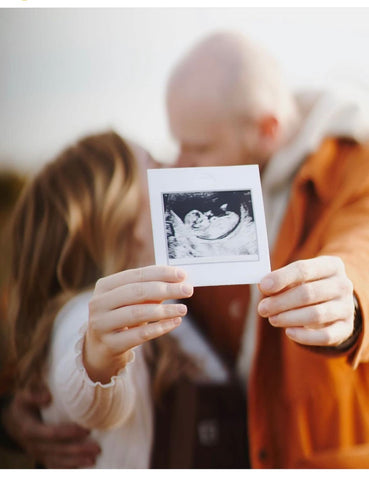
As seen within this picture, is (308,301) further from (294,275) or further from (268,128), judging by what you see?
(268,128)

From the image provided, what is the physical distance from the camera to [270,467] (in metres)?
1.31

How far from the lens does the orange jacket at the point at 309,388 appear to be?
130 cm

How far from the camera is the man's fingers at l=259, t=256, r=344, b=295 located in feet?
2.95

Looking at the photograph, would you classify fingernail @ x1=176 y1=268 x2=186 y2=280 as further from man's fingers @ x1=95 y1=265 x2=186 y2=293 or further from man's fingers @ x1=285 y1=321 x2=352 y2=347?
man's fingers @ x1=285 y1=321 x2=352 y2=347

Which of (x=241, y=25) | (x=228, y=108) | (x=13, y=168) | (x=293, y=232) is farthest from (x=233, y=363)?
(x=241, y=25)

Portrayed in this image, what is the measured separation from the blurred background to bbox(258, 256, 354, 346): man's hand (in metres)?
0.64

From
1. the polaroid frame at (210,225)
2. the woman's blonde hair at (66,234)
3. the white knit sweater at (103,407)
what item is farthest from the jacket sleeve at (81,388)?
the polaroid frame at (210,225)

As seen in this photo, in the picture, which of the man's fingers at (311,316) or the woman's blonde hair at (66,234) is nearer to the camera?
the man's fingers at (311,316)

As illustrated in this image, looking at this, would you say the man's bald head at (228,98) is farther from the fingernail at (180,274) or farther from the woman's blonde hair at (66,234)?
the fingernail at (180,274)

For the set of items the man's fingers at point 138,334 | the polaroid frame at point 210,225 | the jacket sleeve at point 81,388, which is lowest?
the jacket sleeve at point 81,388

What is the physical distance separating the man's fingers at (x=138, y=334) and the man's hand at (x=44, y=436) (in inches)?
17.3

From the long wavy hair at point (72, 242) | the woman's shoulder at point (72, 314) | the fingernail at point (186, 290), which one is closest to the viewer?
the fingernail at point (186, 290)

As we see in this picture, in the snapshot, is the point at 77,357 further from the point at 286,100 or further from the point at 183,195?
the point at 286,100

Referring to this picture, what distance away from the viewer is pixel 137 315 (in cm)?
92
